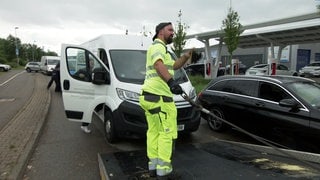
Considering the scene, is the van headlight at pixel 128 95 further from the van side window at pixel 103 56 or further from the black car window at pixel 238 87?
the black car window at pixel 238 87

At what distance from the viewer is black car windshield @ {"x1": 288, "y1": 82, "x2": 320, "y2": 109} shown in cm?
619

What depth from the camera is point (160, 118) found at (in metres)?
4.27

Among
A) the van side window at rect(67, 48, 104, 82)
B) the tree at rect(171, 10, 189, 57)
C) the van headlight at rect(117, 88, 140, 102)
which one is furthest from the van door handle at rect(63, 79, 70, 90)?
the tree at rect(171, 10, 189, 57)

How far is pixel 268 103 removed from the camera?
6812 millimetres

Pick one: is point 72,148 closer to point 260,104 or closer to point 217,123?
point 217,123

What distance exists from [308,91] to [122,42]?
13.3ft

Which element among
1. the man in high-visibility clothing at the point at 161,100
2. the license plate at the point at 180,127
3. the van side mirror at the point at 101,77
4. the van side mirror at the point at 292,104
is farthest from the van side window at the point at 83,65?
A: the van side mirror at the point at 292,104

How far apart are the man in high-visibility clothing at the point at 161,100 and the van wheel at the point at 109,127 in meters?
2.49

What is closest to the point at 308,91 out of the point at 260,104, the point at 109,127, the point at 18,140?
the point at 260,104

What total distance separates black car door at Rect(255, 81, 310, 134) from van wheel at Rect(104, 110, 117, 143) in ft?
9.54

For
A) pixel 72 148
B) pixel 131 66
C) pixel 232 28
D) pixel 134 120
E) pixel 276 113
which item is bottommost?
pixel 72 148

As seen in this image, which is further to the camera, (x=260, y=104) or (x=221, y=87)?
(x=221, y=87)

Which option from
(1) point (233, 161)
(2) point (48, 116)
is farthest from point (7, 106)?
(1) point (233, 161)

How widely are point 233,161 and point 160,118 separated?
1667mm
